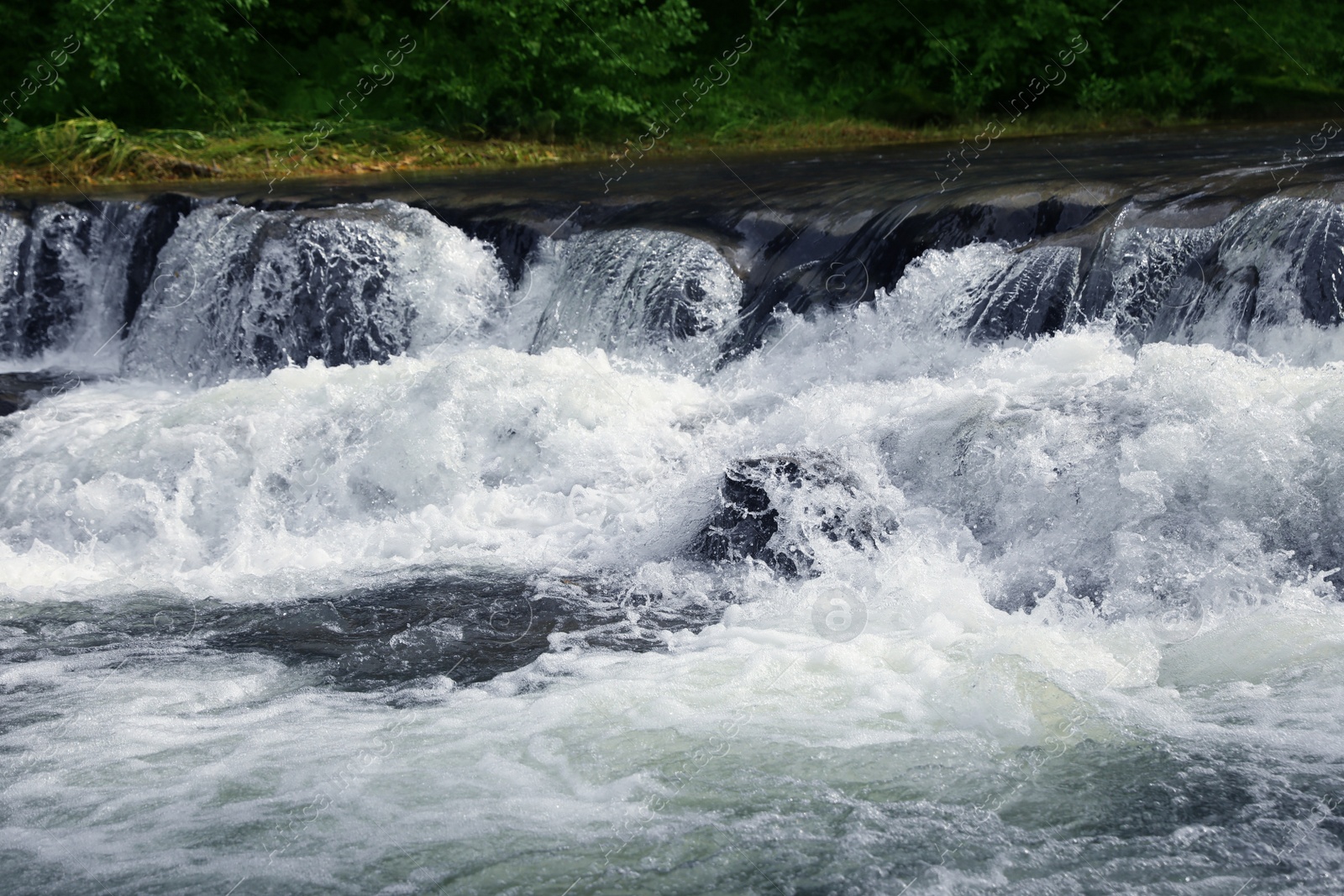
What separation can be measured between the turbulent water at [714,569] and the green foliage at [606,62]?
5958mm

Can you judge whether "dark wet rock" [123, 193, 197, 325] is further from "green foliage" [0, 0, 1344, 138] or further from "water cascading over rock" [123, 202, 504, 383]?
"green foliage" [0, 0, 1344, 138]

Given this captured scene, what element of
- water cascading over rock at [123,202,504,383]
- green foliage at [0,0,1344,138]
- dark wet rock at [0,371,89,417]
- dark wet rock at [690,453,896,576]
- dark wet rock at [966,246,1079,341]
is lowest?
dark wet rock at [0,371,89,417]

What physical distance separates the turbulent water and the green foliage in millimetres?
5958

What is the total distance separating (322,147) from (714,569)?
941 cm

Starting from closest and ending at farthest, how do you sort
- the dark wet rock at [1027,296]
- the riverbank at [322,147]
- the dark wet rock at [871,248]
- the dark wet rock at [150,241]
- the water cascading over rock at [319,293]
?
the dark wet rock at [1027,296] → the dark wet rock at [871,248] → the water cascading over rock at [319,293] → the dark wet rock at [150,241] → the riverbank at [322,147]

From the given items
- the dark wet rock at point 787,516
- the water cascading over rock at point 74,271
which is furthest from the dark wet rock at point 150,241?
the dark wet rock at point 787,516

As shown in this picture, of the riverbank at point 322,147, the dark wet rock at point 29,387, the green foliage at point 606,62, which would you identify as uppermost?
the green foliage at point 606,62

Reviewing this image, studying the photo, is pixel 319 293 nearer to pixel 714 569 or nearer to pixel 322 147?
pixel 714 569

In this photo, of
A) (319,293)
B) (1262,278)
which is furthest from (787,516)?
(319,293)


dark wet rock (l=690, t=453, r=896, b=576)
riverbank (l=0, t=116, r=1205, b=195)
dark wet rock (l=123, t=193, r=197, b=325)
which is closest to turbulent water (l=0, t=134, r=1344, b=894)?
dark wet rock (l=690, t=453, r=896, b=576)

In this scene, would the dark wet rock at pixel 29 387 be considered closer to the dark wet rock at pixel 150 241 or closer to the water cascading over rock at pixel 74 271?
the water cascading over rock at pixel 74 271

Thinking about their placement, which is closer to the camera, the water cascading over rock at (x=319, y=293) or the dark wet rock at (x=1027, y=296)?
the dark wet rock at (x=1027, y=296)

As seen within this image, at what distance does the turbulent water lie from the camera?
284cm

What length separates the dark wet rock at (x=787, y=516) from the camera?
4590mm
